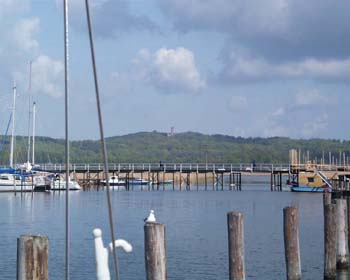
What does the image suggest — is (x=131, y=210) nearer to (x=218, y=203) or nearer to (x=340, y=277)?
(x=218, y=203)

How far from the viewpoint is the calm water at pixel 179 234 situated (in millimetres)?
33688

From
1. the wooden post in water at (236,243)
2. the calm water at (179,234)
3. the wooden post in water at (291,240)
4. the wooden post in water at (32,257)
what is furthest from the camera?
the calm water at (179,234)

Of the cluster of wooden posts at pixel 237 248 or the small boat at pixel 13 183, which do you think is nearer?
the cluster of wooden posts at pixel 237 248

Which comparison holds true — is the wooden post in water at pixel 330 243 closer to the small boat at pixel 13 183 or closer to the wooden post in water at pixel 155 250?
the wooden post in water at pixel 155 250

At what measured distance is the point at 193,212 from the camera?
7106cm

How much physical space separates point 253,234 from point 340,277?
19.9 metres

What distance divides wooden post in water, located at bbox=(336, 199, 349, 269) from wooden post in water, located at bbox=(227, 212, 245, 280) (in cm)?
713

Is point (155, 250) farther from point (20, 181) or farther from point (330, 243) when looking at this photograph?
point (20, 181)

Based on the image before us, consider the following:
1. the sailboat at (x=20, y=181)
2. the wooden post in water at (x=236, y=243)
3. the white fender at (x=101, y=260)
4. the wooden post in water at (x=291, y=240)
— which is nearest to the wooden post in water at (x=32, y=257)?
the white fender at (x=101, y=260)

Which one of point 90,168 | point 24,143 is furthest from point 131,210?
point 24,143

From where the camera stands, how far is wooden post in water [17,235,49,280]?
1452 cm

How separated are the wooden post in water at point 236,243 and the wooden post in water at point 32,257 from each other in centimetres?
855

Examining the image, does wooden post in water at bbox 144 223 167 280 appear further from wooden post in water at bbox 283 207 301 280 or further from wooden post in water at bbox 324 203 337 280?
wooden post in water at bbox 324 203 337 280

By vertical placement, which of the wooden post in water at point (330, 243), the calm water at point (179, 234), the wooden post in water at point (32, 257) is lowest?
the calm water at point (179, 234)
